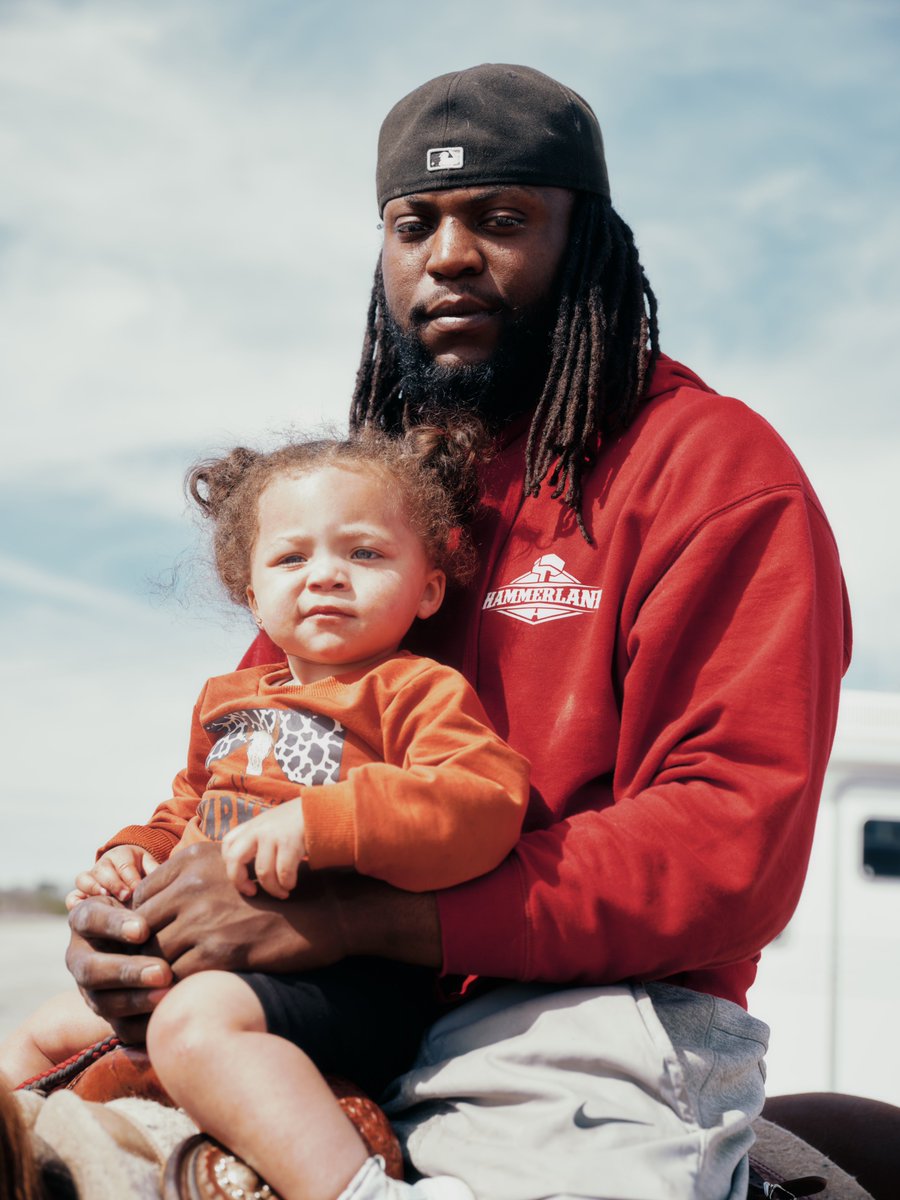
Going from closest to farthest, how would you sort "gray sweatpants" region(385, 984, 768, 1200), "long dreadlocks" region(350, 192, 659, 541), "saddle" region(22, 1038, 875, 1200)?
"saddle" region(22, 1038, 875, 1200)
"gray sweatpants" region(385, 984, 768, 1200)
"long dreadlocks" region(350, 192, 659, 541)

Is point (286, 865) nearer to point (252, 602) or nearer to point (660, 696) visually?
point (660, 696)

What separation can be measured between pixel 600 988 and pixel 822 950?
5626mm

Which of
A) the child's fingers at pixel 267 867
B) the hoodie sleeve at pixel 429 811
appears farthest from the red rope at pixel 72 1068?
the hoodie sleeve at pixel 429 811

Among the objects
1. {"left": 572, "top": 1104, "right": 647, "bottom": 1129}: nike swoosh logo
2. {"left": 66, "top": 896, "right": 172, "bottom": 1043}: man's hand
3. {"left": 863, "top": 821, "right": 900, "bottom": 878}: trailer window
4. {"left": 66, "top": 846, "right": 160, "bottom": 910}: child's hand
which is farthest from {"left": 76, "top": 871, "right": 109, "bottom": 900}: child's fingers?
{"left": 863, "top": 821, "right": 900, "bottom": 878}: trailer window

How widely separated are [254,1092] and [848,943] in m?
6.18

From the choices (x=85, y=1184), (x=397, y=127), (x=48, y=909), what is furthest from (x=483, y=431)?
(x=48, y=909)

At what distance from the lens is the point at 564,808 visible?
112 inches

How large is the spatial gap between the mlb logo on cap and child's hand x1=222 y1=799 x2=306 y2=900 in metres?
1.76

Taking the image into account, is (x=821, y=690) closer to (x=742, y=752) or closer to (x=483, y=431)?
(x=742, y=752)

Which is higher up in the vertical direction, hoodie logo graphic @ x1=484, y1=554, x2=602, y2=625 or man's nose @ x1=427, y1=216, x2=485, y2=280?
man's nose @ x1=427, y1=216, x2=485, y2=280

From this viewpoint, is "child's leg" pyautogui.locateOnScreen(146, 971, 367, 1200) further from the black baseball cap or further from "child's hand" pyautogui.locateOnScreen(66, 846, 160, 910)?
the black baseball cap

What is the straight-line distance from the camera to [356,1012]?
2500mm

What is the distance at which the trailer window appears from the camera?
7973mm

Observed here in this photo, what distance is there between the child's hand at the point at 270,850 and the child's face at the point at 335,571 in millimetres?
563
